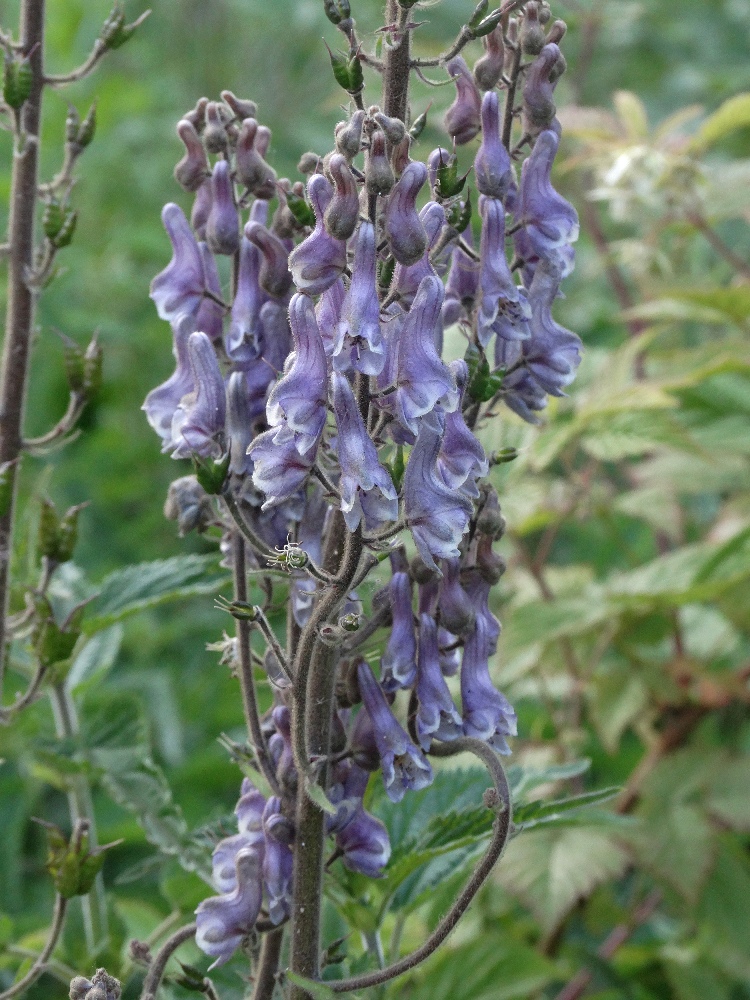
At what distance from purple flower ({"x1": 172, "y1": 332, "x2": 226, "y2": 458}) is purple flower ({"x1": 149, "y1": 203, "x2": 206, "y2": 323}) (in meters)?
0.07

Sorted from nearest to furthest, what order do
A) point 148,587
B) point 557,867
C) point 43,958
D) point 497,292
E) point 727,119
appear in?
point 497,292 < point 43,958 < point 148,587 < point 557,867 < point 727,119

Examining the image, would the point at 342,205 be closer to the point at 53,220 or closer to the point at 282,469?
the point at 282,469

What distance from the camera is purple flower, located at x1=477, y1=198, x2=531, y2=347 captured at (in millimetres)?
751

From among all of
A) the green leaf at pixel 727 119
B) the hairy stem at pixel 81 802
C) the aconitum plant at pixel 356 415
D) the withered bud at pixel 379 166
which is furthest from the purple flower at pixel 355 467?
the green leaf at pixel 727 119

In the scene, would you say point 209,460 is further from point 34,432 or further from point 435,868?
point 34,432

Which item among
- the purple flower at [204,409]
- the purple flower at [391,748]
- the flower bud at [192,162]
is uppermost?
the flower bud at [192,162]

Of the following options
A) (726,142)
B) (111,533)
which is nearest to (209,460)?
(111,533)

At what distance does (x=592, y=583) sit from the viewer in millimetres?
1688

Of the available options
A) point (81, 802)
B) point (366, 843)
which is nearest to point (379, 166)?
point (366, 843)

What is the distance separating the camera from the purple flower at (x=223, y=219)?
808 mm

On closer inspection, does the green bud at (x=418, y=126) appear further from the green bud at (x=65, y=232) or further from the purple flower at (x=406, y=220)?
the green bud at (x=65, y=232)

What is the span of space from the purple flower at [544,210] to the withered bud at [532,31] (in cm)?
6

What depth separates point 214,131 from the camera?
796 mm

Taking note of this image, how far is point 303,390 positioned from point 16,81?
1.36ft
